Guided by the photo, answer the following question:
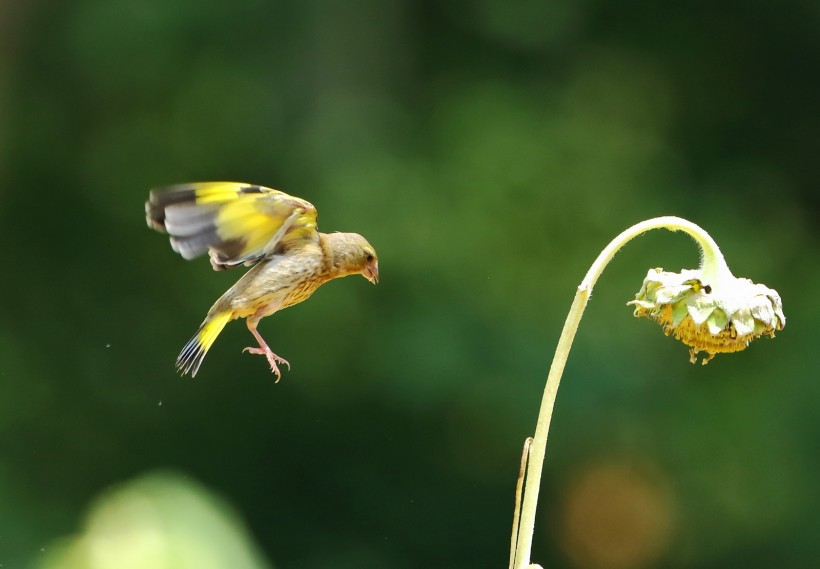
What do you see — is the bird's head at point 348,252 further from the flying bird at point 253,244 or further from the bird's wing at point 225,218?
the bird's wing at point 225,218

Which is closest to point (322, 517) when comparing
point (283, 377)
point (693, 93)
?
point (283, 377)

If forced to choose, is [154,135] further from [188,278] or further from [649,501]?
[649,501]

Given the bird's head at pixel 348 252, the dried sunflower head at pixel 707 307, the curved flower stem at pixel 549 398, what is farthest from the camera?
the bird's head at pixel 348 252

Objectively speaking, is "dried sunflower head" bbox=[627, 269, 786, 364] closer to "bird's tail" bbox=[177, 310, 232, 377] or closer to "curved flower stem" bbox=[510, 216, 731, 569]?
"curved flower stem" bbox=[510, 216, 731, 569]

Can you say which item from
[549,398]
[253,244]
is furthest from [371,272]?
[549,398]

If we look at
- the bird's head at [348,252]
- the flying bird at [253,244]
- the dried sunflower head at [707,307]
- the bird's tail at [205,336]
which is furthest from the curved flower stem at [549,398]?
the bird's tail at [205,336]

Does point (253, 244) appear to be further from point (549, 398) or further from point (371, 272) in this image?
point (549, 398)
